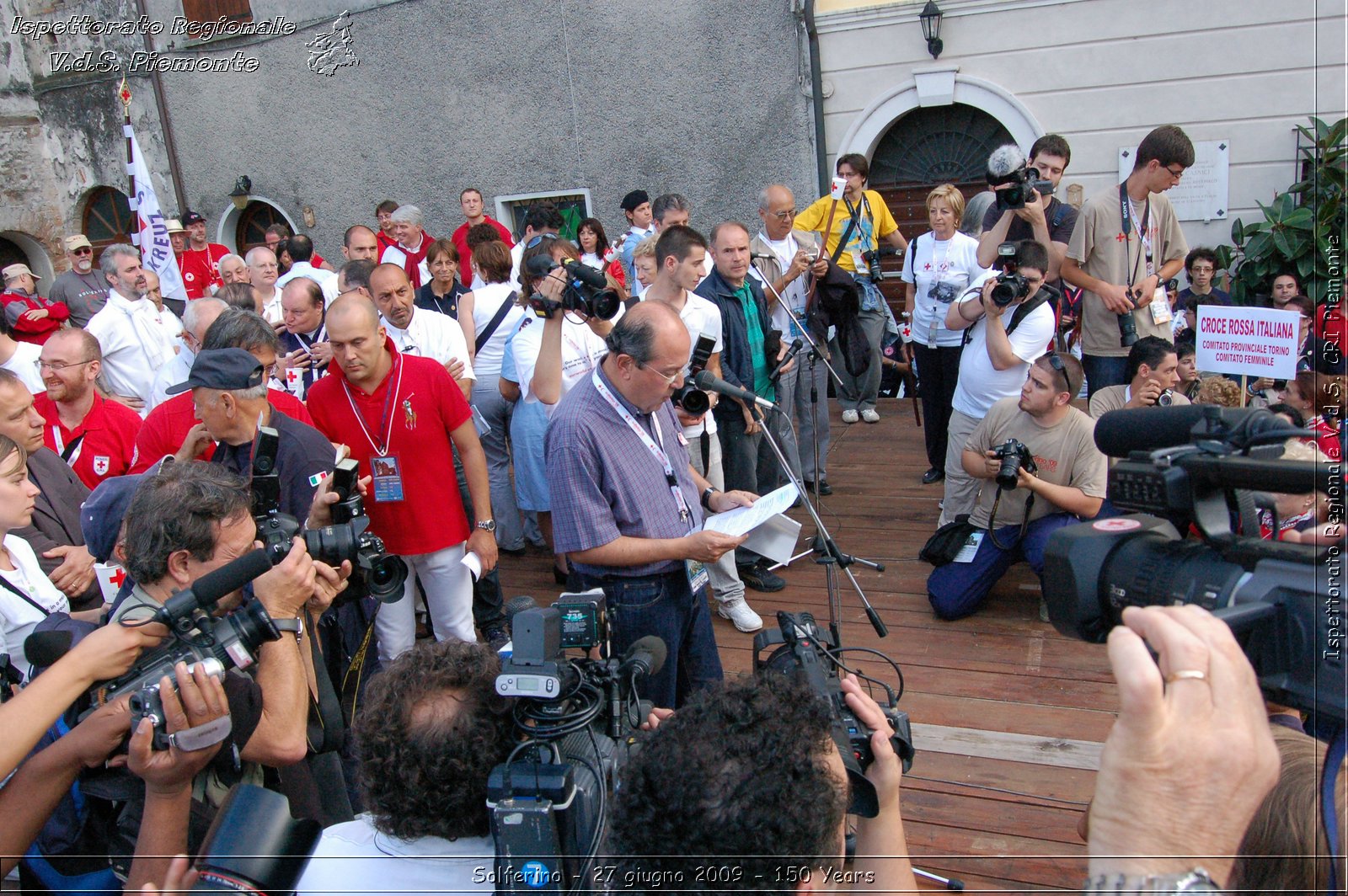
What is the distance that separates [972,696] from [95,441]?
4.00 metres

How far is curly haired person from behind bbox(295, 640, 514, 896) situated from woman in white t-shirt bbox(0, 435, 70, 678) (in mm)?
1609

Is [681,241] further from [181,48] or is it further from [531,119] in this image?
[181,48]

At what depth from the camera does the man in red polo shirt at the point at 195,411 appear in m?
3.57

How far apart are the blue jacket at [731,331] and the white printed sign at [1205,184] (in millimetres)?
4648

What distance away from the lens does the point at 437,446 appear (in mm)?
3896

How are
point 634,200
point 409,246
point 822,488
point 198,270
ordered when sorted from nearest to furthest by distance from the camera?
1. point 822,488
2. point 409,246
3. point 634,200
4. point 198,270

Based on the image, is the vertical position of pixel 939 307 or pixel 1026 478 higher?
pixel 939 307

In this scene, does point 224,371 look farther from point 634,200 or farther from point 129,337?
point 634,200

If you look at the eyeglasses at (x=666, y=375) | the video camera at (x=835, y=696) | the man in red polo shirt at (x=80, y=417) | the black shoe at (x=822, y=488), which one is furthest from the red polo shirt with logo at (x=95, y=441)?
the black shoe at (x=822, y=488)

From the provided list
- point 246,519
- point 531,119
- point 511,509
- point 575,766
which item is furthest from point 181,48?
point 575,766

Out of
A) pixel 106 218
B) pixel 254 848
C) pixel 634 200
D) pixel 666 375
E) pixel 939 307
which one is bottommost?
pixel 254 848

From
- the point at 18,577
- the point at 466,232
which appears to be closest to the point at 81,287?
the point at 466,232

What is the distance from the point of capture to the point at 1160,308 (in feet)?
17.5

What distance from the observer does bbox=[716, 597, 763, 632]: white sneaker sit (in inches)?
181
